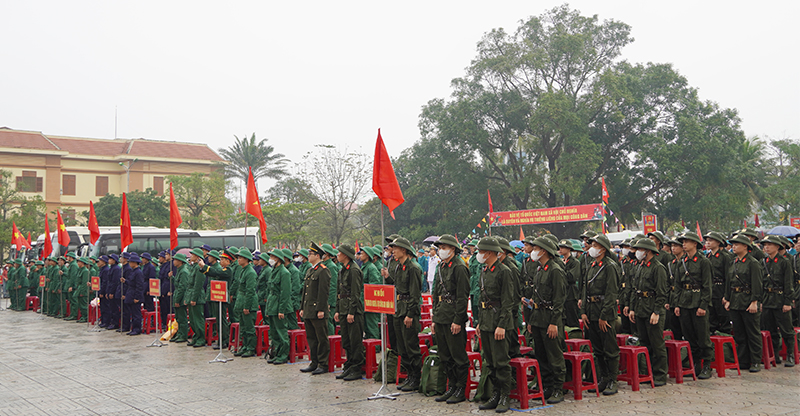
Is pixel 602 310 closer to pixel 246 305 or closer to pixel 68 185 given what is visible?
pixel 246 305

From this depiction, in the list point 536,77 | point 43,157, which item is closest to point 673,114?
point 536,77

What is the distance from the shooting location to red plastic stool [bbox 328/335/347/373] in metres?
10.6

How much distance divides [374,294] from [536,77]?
3485 centimetres

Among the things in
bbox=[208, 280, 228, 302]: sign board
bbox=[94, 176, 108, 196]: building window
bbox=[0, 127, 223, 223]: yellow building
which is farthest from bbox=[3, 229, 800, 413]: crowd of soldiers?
bbox=[94, 176, 108, 196]: building window

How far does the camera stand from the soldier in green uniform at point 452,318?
8203 mm

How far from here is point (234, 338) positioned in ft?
45.3

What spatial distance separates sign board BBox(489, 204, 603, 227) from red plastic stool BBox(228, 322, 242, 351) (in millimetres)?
22488

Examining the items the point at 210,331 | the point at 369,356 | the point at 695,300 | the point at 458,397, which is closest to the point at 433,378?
the point at 458,397

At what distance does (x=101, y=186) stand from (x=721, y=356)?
192 ft

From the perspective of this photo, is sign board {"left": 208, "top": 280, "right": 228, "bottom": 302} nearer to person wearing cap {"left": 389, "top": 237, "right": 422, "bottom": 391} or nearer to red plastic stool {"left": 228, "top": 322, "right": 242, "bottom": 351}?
red plastic stool {"left": 228, "top": 322, "right": 242, "bottom": 351}

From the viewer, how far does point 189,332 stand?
Result: 51.1 feet

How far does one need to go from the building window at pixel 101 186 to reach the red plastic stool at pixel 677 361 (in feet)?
190

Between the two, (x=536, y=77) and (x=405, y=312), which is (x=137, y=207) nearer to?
(x=536, y=77)

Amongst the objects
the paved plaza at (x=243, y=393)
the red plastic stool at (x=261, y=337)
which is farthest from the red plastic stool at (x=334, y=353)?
the red plastic stool at (x=261, y=337)
